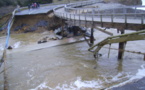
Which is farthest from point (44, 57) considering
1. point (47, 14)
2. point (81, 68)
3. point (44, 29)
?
point (47, 14)

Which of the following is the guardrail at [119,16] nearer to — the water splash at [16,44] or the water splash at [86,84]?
the water splash at [86,84]

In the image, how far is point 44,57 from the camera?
48.1 feet

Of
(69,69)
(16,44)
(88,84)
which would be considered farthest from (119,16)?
(16,44)

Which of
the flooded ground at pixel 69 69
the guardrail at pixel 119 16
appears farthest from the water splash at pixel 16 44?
the guardrail at pixel 119 16

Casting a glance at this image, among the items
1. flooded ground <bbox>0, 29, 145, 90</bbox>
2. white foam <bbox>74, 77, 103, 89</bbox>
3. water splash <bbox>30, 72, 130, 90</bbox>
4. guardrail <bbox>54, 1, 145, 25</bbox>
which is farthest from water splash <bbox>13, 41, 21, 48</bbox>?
white foam <bbox>74, 77, 103, 89</bbox>

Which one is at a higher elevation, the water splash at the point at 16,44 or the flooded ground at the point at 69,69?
the flooded ground at the point at 69,69

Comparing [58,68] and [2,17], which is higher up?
[2,17]

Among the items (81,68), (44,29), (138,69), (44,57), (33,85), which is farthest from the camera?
(44,29)

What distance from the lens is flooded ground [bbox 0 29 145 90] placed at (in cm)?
975

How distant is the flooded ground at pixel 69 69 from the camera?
9.75 m

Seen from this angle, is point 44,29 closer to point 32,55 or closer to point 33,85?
point 32,55

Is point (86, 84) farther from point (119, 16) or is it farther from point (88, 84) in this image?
point (119, 16)

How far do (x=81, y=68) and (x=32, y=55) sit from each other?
5.76 metres

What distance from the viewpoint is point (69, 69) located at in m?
11.8
